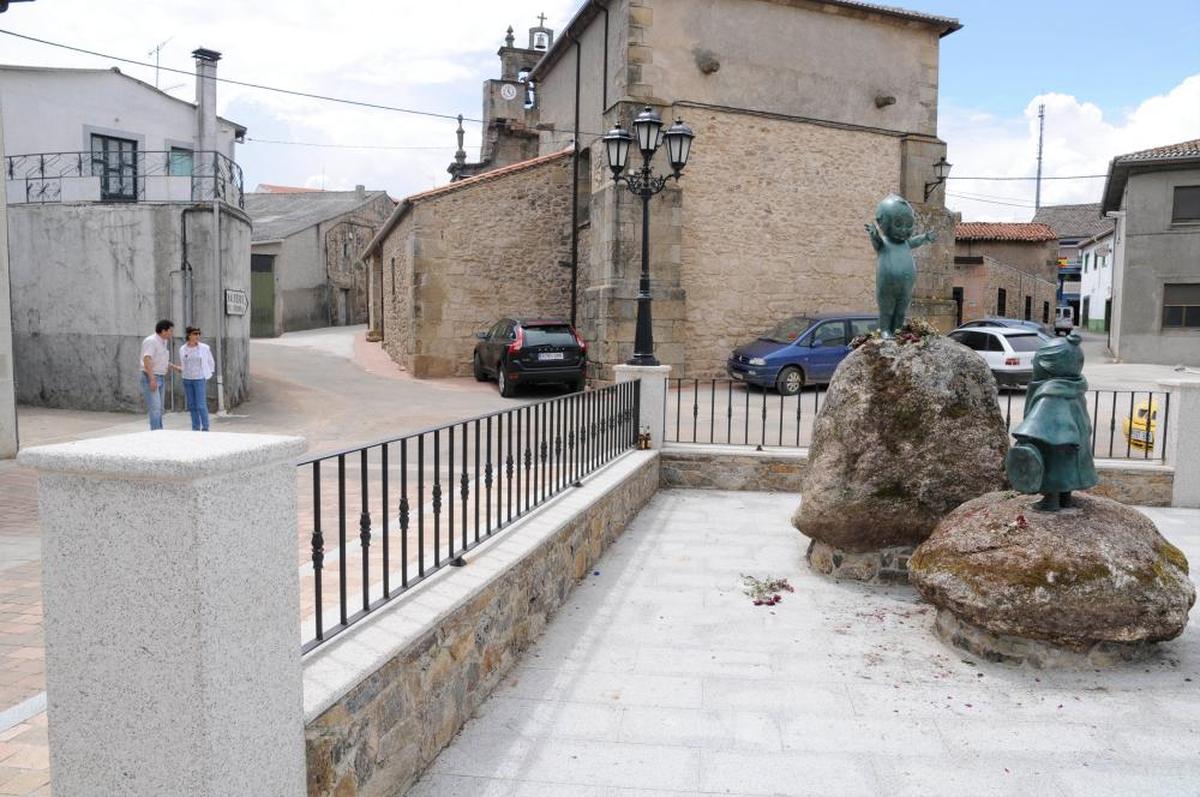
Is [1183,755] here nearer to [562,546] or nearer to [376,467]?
[562,546]

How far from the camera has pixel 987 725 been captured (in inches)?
154

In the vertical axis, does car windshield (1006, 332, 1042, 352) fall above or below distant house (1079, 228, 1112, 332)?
below

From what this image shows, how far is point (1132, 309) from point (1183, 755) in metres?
24.1

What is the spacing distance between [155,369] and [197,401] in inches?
24.8

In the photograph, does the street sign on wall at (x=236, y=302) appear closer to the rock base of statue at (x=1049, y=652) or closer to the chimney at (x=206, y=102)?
the chimney at (x=206, y=102)

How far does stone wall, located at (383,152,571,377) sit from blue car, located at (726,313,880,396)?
202 inches

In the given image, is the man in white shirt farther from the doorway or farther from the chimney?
the doorway

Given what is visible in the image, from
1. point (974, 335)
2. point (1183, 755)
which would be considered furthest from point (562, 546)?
point (974, 335)

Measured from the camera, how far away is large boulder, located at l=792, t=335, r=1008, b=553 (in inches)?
232

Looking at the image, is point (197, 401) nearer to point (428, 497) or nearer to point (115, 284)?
point (115, 284)

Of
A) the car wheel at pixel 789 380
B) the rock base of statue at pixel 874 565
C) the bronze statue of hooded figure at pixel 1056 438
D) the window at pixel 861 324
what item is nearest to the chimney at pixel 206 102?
the car wheel at pixel 789 380

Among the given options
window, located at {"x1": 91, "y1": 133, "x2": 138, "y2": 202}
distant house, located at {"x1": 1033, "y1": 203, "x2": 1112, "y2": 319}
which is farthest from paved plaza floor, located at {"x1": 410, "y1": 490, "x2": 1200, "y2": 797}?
distant house, located at {"x1": 1033, "y1": 203, "x2": 1112, "y2": 319}

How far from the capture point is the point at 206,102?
64.2ft

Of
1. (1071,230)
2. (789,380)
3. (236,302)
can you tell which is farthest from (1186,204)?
(1071,230)
